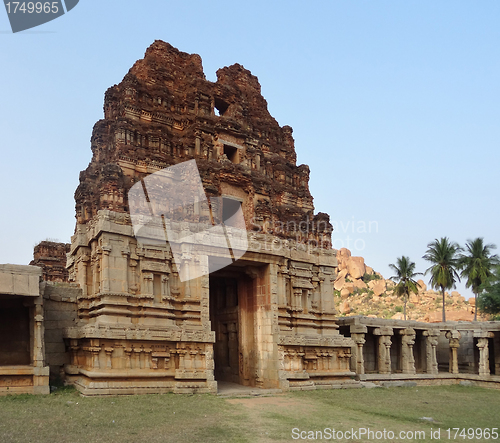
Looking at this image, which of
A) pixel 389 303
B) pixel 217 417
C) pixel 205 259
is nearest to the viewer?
pixel 217 417

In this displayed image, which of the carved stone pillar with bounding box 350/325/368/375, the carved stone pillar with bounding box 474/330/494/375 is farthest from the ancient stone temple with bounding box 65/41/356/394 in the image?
the carved stone pillar with bounding box 474/330/494/375

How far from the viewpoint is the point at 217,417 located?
41.9 feet

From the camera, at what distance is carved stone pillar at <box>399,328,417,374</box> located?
27.0 metres

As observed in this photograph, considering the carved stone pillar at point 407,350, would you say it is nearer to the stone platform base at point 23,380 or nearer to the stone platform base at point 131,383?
the stone platform base at point 131,383

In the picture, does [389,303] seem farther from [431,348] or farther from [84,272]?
[84,272]

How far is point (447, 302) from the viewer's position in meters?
72.6

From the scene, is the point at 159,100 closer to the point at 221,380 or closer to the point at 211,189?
the point at 211,189

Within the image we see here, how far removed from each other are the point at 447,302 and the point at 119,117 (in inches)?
2548

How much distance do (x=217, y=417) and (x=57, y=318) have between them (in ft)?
28.6

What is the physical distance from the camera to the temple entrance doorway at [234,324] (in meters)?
21.2

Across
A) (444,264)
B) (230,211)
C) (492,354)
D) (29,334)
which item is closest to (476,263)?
(444,264)

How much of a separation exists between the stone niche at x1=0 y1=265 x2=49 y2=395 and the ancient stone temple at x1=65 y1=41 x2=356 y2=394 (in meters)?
1.51

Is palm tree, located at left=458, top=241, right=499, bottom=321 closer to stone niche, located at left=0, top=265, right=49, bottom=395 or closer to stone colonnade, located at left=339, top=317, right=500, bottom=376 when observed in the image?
stone colonnade, located at left=339, top=317, right=500, bottom=376

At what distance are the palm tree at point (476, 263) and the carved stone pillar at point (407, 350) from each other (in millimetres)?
21531
